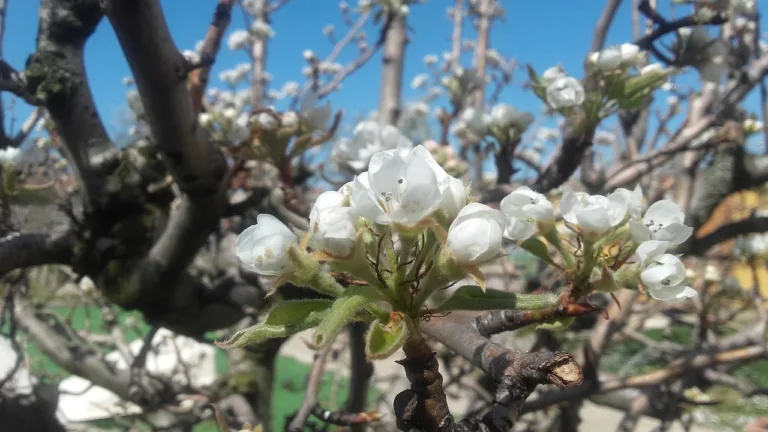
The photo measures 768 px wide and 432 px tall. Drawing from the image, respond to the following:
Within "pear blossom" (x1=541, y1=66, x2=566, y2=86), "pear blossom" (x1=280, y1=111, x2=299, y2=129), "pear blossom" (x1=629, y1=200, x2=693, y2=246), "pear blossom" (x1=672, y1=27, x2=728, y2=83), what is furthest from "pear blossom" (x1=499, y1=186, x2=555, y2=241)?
"pear blossom" (x1=672, y1=27, x2=728, y2=83)

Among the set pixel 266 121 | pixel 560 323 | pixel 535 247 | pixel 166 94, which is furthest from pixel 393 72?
pixel 560 323

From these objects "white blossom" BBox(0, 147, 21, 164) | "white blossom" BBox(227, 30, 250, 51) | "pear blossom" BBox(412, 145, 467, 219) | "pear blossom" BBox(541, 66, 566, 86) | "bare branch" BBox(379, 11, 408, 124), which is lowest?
"pear blossom" BBox(412, 145, 467, 219)

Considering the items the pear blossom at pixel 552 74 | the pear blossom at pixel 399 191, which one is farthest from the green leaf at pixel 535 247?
the pear blossom at pixel 552 74

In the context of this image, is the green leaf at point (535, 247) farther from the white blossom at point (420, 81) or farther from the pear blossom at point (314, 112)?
the white blossom at point (420, 81)

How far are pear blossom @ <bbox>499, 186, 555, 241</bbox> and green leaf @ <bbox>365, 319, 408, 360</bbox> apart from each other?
27cm

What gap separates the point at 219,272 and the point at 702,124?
2404 mm

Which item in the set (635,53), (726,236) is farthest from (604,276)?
(726,236)

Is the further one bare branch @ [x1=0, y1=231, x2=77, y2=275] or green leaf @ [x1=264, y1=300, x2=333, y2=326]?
bare branch @ [x1=0, y1=231, x2=77, y2=275]

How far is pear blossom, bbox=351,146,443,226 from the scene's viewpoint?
2.10 feet

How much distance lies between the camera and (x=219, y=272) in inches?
122

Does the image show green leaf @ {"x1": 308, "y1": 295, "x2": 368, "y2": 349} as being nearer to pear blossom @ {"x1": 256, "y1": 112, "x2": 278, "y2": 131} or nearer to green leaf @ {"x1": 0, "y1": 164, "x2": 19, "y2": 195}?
pear blossom @ {"x1": 256, "y1": 112, "x2": 278, "y2": 131}

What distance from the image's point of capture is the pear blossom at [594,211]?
78cm

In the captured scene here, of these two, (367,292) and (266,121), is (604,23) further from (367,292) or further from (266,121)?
(367,292)

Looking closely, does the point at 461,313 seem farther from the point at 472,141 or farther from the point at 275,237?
the point at 472,141
